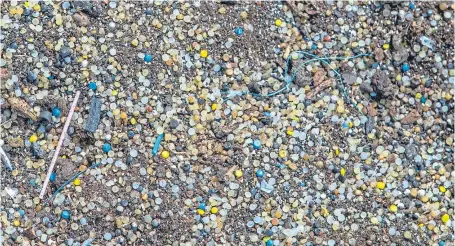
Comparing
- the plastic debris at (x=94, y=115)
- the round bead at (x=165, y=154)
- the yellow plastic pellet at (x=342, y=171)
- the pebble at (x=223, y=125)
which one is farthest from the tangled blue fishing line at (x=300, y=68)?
the plastic debris at (x=94, y=115)

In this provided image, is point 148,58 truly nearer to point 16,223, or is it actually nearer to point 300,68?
point 300,68

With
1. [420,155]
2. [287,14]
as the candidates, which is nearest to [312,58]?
[287,14]

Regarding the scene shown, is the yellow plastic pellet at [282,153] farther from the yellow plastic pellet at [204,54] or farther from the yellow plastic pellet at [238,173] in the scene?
the yellow plastic pellet at [204,54]

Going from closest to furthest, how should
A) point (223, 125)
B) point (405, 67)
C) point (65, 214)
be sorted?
point (65, 214)
point (223, 125)
point (405, 67)

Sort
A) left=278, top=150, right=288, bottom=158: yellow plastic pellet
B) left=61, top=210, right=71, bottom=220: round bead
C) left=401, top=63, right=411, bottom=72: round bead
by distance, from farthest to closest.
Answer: left=401, top=63, right=411, bottom=72: round bead
left=278, top=150, right=288, bottom=158: yellow plastic pellet
left=61, top=210, right=71, bottom=220: round bead

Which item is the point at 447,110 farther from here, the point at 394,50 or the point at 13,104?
the point at 13,104

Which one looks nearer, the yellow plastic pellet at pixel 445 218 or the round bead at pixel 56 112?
the round bead at pixel 56 112

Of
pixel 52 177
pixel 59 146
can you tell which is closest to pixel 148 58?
pixel 59 146

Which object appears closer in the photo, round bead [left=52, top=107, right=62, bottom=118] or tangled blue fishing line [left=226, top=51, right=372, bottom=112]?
round bead [left=52, top=107, right=62, bottom=118]

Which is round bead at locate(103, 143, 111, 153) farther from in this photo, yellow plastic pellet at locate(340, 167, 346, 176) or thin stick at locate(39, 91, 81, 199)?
yellow plastic pellet at locate(340, 167, 346, 176)

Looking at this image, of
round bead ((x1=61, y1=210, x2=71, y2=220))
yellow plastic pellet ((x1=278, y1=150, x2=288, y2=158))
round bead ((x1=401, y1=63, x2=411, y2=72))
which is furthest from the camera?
round bead ((x1=401, y1=63, x2=411, y2=72))

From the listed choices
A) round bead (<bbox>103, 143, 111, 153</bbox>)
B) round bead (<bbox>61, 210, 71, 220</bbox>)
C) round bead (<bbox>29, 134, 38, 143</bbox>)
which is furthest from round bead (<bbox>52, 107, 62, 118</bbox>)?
round bead (<bbox>61, 210, 71, 220</bbox>)

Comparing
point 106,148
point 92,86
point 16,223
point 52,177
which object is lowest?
point 16,223
